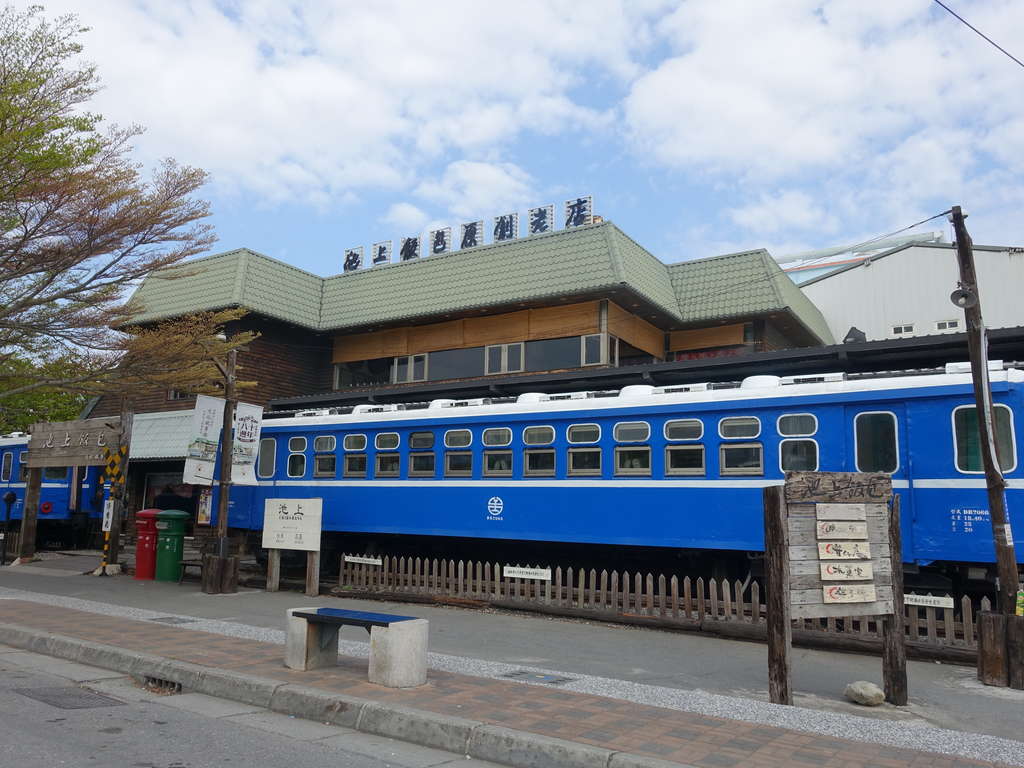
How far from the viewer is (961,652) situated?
944 centimetres

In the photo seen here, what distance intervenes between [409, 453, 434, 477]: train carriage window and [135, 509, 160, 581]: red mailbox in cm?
569

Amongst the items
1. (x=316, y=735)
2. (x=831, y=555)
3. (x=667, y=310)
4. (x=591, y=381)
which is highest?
(x=667, y=310)

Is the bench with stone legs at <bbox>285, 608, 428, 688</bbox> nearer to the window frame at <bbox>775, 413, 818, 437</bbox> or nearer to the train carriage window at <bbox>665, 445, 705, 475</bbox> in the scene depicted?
the train carriage window at <bbox>665, 445, 705, 475</bbox>

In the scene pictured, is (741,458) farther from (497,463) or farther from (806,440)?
(497,463)

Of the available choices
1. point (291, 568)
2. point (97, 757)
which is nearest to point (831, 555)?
point (97, 757)

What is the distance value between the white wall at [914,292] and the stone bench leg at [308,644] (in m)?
25.8

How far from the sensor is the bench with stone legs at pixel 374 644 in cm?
745

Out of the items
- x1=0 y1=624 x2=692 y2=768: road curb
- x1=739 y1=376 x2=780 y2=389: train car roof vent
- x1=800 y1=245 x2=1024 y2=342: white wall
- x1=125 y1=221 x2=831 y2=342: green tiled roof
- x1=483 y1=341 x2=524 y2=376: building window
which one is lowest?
x1=0 y1=624 x2=692 y2=768: road curb

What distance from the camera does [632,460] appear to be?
42.6 feet

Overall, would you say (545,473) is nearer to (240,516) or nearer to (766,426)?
(766,426)

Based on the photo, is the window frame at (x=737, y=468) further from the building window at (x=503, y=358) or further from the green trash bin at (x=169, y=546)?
the green trash bin at (x=169, y=546)

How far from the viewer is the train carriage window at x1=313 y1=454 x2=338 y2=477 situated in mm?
16516

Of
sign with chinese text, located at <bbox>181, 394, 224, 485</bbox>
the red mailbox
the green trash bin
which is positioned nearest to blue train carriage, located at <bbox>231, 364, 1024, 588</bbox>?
sign with chinese text, located at <bbox>181, 394, 224, 485</bbox>

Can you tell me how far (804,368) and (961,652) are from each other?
7.55m
